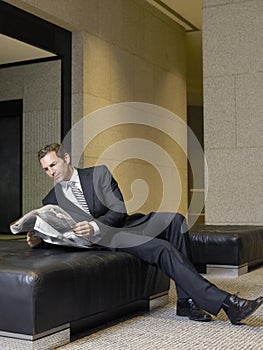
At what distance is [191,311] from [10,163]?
4593mm

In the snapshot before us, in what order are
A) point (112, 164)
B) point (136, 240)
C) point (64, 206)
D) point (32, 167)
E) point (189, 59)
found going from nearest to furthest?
point (136, 240)
point (64, 206)
point (32, 167)
point (112, 164)
point (189, 59)

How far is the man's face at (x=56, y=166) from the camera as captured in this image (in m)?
3.12

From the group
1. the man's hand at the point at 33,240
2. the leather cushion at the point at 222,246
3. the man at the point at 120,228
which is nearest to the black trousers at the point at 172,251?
the man at the point at 120,228

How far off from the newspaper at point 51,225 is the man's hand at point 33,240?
87mm

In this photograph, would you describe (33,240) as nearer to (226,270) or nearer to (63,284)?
(63,284)

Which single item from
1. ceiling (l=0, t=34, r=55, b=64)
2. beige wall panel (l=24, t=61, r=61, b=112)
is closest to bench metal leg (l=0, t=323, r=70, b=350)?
ceiling (l=0, t=34, r=55, b=64)

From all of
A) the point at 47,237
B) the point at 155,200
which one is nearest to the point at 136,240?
the point at 47,237

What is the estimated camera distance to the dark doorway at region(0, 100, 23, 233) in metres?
7.05

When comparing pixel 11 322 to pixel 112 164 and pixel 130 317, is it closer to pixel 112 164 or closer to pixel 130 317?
pixel 130 317

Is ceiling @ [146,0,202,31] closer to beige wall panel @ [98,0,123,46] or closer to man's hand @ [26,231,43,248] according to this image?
beige wall panel @ [98,0,123,46]

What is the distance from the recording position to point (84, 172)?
3.29 meters

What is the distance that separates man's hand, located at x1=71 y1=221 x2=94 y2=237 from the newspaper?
34mm

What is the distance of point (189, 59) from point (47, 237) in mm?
8951

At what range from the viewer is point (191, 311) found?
3.01 m
